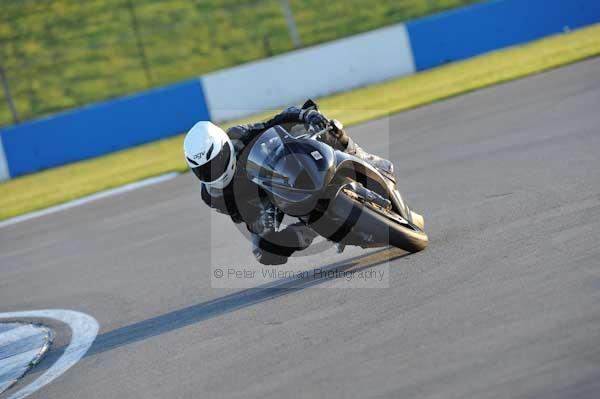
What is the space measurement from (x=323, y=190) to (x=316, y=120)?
29.8 inches

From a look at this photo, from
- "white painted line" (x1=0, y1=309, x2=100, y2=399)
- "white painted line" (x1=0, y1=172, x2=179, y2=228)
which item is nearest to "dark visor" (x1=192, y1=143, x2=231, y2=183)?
"white painted line" (x1=0, y1=309, x2=100, y2=399)

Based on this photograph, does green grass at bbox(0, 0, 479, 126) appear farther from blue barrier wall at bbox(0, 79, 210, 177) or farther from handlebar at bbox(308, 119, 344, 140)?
handlebar at bbox(308, 119, 344, 140)

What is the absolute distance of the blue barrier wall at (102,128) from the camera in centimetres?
2019

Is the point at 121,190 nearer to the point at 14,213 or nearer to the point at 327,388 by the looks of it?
the point at 14,213

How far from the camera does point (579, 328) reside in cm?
423

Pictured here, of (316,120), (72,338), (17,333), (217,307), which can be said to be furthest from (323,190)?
(17,333)

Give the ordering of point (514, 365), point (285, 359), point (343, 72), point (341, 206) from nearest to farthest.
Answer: point (514, 365) → point (285, 359) → point (341, 206) → point (343, 72)

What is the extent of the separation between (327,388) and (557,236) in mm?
2397

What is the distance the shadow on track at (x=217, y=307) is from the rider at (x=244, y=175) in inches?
10.2

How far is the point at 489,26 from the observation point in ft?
68.1

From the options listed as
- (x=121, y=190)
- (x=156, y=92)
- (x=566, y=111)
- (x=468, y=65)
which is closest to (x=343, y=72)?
(x=468, y=65)

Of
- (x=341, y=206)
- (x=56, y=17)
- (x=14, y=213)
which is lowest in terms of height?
(x=14, y=213)

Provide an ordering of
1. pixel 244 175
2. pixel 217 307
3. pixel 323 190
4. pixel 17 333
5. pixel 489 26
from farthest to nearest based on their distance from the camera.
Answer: pixel 489 26 → pixel 17 333 → pixel 217 307 → pixel 244 175 → pixel 323 190

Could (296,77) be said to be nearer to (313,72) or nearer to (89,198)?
(313,72)
